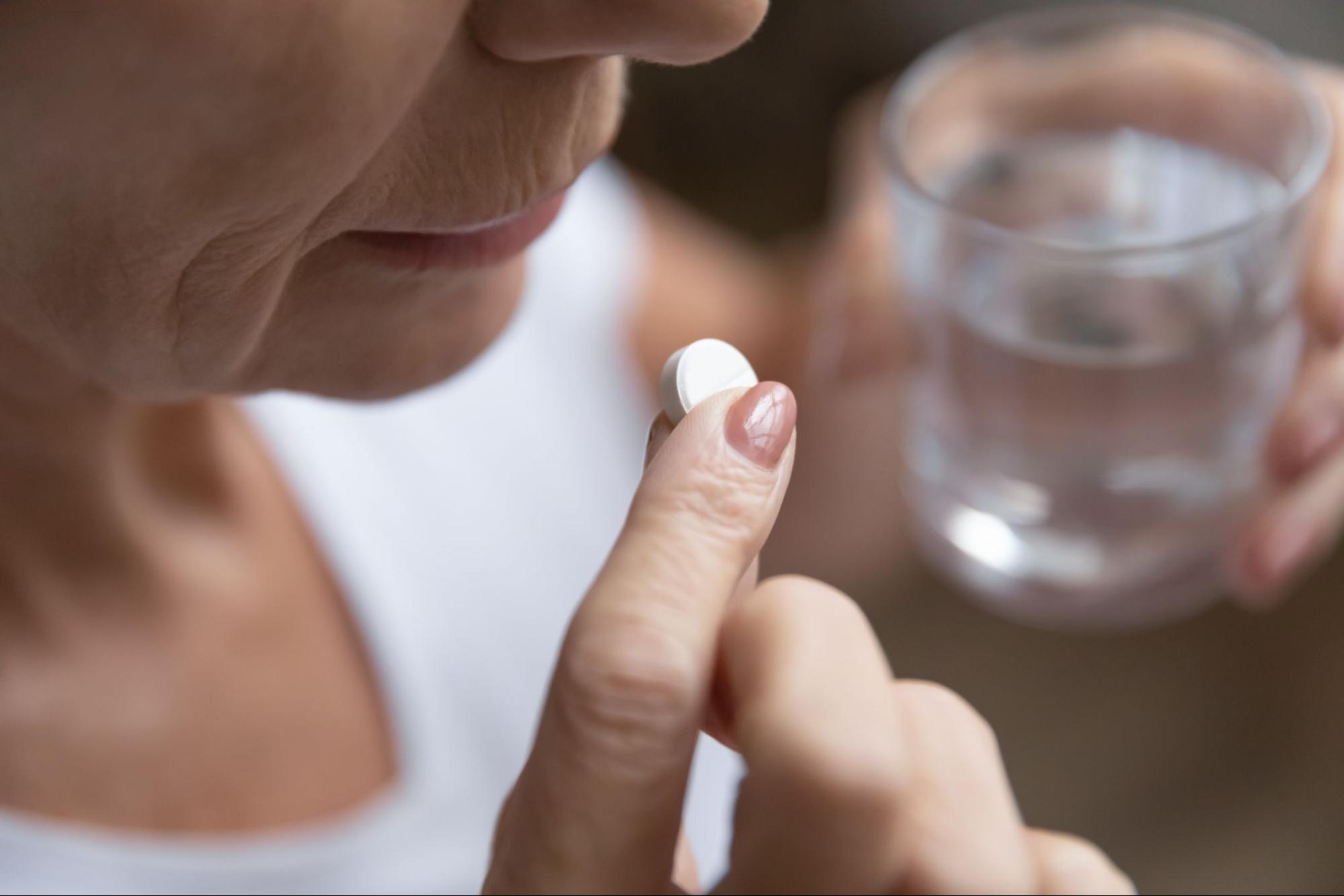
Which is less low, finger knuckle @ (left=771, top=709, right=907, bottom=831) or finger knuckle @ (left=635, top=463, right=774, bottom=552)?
finger knuckle @ (left=635, top=463, right=774, bottom=552)

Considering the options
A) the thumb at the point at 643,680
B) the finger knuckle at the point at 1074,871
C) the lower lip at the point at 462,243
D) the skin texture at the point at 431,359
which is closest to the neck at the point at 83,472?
the skin texture at the point at 431,359

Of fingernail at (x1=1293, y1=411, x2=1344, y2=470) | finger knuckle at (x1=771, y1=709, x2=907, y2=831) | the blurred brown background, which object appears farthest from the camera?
the blurred brown background

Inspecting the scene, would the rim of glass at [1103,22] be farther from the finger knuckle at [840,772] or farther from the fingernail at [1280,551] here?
the finger knuckle at [840,772]

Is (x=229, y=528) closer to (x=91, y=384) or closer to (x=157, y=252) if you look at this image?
(x=91, y=384)

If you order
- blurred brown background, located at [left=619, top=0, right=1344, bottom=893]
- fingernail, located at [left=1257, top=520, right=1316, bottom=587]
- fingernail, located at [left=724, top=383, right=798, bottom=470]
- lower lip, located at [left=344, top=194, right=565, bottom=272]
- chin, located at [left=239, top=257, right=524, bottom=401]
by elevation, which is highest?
fingernail, located at [left=724, top=383, right=798, bottom=470]

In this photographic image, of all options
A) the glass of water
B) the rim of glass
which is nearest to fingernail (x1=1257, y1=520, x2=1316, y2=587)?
the glass of water

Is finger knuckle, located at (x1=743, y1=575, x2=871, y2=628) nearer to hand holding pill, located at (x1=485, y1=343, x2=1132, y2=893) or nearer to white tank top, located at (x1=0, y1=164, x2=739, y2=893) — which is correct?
hand holding pill, located at (x1=485, y1=343, x2=1132, y2=893)
